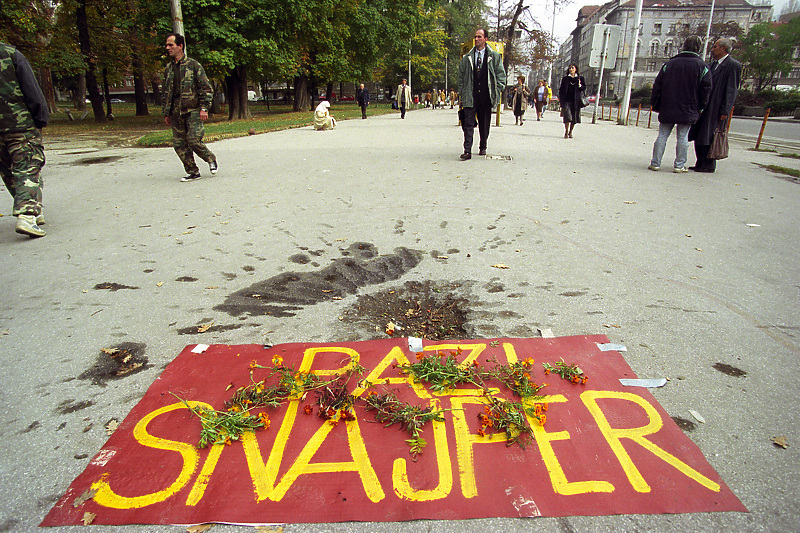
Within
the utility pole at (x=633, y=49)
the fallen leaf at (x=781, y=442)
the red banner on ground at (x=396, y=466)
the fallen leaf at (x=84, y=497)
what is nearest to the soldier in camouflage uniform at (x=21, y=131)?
the red banner on ground at (x=396, y=466)

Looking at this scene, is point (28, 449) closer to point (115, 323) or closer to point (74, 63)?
point (115, 323)

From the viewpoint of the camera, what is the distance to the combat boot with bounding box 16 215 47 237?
5059 millimetres

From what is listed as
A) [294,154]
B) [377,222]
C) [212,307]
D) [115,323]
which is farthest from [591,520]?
[294,154]

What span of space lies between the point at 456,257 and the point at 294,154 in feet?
26.2

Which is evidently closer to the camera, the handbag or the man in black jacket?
the man in black jacket

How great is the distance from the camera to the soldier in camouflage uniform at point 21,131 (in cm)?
495

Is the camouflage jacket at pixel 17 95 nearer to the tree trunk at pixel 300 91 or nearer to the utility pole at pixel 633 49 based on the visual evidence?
the utility pole at pixel 633 49

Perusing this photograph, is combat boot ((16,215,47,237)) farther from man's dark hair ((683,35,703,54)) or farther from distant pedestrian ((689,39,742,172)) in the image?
distant pedestrian ((689,39,742,172))

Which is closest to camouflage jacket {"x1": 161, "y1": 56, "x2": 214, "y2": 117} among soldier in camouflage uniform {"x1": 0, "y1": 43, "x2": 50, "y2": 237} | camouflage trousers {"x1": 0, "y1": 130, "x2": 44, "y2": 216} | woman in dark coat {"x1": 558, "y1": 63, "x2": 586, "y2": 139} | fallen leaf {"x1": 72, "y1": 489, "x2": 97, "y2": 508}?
soldier in camouflage uniform {"x1": 0, "y1": 43, "x2": 50, "y2": 237}

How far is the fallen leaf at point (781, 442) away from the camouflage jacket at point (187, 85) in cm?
780

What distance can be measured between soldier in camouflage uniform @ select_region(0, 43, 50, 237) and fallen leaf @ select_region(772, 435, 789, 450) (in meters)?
6.45

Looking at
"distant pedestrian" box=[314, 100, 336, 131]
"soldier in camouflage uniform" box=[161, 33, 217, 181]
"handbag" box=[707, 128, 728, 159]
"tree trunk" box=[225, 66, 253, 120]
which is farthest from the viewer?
"tree trunk" box=[225, 66, 253, 120]

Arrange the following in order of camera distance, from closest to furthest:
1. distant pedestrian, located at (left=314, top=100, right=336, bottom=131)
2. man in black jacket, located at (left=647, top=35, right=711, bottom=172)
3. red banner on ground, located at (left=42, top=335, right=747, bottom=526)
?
1. red banner on ground, located at (left=42, top=335, right=747, bottom=526)
2. man in black jacket, located at (left=647, top=35, right=711, bottom=172)
3. distant pedestrian, located at (left=314, top=100, right=336, bottom=131)

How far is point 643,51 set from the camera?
89.1m
